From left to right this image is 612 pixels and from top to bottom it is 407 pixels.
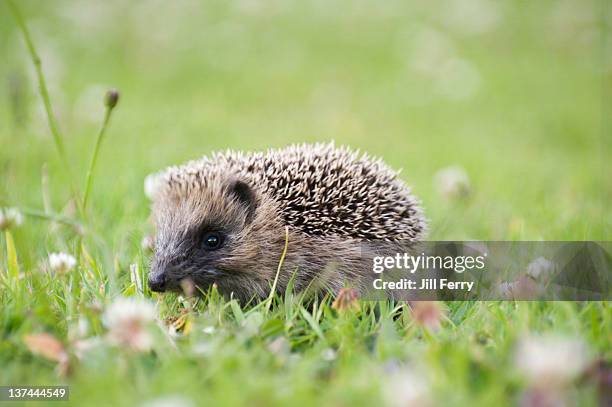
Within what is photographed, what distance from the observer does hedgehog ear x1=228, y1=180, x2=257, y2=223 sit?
4066mm

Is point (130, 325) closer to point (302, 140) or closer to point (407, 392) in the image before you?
point (407, 392)

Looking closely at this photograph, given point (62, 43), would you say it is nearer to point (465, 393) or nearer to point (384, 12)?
point (384, 12)

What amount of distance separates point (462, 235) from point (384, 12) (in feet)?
32.4

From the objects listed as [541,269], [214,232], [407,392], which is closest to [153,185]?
[214,232]

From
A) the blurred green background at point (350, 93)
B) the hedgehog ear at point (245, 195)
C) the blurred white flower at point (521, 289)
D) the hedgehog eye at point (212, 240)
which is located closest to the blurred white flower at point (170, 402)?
the blurred white flower at point (521, 289)

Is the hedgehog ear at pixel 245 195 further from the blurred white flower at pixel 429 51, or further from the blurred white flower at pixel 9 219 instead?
the blurred white flower at pixel 429 51

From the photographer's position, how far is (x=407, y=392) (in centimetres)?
209

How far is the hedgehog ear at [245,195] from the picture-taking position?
407cm

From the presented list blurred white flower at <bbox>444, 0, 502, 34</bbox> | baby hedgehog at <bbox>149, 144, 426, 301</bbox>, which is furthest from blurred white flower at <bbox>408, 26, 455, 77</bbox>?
baby hedgehog at <bbox>149, 144, 426, 301</bbox>

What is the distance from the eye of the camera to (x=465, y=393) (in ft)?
7.84

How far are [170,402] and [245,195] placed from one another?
1999 millimetres

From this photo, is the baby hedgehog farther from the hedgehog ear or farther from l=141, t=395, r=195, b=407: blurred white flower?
l=141, t=395, r=195, b=407: blurred white flower

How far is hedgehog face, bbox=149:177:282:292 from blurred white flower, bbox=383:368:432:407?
1.80 metres

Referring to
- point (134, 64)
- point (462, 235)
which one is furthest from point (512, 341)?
point (134, 64)
